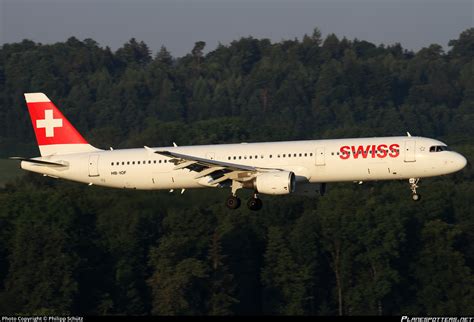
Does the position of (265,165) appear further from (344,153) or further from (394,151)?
(394,151)

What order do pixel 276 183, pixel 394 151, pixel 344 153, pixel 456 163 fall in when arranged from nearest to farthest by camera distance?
1. pixel 276 183
2. pixel 394 151
3. pixel 344 153
4. pixel 456 163

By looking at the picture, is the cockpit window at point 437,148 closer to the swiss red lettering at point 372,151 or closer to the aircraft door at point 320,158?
the swiss red lettering at point 372,151

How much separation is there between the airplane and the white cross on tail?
261 cm

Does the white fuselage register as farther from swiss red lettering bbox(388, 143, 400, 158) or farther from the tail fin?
the tail fin

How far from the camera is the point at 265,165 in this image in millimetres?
69375

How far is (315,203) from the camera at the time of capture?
131875 millimetres

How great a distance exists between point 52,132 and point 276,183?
1771 centimetres

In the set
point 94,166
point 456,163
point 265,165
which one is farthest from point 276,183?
point 94,166

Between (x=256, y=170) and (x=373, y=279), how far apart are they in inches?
2172

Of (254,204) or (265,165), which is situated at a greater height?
(265,165)

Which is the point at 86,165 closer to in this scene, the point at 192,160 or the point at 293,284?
the point at 192,160

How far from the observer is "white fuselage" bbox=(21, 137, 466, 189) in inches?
2662

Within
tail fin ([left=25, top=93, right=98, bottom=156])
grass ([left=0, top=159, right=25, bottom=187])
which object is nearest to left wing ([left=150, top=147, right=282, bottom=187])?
tail fin ([left=25, top=93, right=98, bottom=156])

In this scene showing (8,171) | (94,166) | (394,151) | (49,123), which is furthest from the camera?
(8,171)
